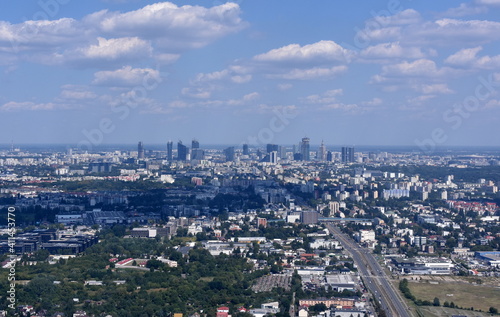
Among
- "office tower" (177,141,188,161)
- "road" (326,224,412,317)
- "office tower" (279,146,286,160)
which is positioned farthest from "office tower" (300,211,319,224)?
"office tower" (279,146,286,160)

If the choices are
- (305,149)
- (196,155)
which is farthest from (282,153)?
(196,155)

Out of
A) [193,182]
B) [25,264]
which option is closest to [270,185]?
[193,182]

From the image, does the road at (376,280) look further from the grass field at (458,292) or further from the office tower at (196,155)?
the office tower at (196,155)

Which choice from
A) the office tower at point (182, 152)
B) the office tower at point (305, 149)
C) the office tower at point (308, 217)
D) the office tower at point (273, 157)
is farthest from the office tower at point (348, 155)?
the office tower at point (308, 217)

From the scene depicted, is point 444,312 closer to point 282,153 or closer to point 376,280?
point 376,280

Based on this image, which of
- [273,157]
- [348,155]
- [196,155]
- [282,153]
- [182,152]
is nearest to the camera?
[273,157]

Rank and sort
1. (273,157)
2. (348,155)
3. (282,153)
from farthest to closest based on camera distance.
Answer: (282,153) → (348,155) → (273,157)

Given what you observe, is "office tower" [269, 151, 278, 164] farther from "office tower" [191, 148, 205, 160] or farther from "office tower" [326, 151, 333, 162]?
"office tower" [326, 151, 333, 162]
